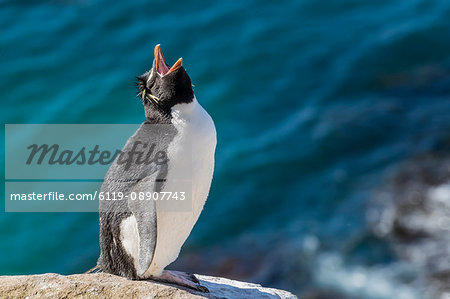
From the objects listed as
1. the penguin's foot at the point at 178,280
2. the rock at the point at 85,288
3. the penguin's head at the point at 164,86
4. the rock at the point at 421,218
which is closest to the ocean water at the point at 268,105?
the rock at the point at 421,218

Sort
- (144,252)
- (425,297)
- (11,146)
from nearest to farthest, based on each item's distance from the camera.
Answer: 1. (144,252)
2. (425,297)
3. (11,146)

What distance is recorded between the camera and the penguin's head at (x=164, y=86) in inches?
120

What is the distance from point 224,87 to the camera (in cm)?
833

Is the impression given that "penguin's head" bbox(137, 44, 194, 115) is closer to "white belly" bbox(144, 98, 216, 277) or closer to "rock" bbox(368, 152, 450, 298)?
"white belly" bbox(144, 98, 216, 277)

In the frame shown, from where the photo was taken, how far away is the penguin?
3062 mm

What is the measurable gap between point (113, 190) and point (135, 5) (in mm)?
6750

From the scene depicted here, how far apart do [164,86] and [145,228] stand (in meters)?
0.62

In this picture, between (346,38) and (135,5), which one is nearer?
(346,38)

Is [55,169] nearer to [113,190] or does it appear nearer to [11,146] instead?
[11,146]

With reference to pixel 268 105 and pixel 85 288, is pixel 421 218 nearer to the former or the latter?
pixel 268 105

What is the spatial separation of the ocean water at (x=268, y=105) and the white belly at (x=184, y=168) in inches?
113

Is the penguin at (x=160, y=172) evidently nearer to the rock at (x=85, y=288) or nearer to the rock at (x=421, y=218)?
the rock at (x=85, y=288)

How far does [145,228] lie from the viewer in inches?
117

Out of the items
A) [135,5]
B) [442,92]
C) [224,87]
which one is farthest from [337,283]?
[135,5]
